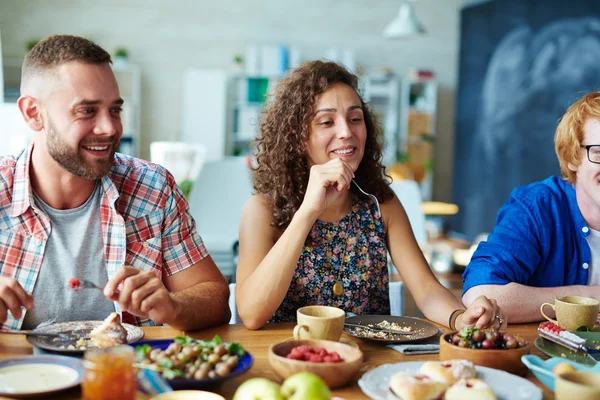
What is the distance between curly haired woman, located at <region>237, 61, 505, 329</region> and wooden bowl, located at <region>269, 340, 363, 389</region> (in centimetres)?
53

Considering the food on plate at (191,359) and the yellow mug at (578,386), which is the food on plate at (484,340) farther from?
the food on plate at (191,359)

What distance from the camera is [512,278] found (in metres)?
1.81

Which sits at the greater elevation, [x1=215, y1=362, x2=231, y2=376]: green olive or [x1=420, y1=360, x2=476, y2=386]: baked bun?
[x1=420, y1=360, x2=476, y2=386]: baked bun

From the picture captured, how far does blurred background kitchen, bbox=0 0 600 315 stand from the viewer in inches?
274

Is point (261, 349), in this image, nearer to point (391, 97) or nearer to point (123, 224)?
point (123, 224)

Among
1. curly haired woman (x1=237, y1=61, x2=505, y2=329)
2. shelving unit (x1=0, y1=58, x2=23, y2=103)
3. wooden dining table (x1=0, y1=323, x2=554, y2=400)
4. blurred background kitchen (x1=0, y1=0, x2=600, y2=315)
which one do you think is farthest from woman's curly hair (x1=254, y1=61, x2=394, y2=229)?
→ shelving unit (x1=0, y1=58, x2=23, y2=103)

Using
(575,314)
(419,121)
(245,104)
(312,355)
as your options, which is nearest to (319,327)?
(312,355)

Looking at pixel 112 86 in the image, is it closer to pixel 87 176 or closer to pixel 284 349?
pixel 87 176

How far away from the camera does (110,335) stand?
126 cm

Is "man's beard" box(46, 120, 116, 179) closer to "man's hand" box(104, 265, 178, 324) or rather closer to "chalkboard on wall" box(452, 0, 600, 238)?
"man's hand" box(104, 265, 178, 324)

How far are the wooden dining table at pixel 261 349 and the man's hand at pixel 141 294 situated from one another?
6cm

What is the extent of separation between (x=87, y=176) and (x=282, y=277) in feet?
1.71

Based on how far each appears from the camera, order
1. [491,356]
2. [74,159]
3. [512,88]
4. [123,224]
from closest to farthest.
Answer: [491,356], [74,159], [123,224], [512,88]

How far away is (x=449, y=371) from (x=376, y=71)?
7995 millimetres
